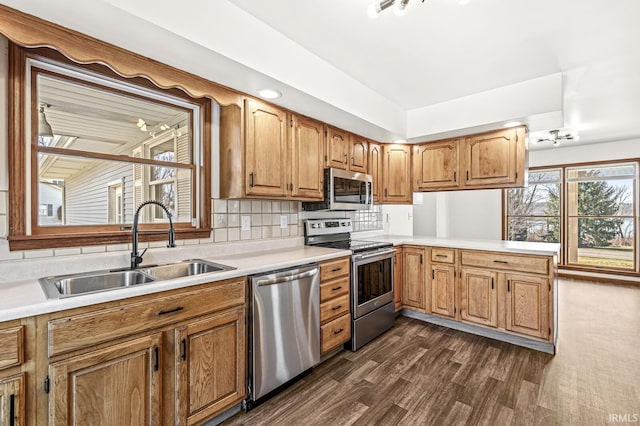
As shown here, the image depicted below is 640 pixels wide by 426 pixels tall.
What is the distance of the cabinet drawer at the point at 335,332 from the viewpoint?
2.42m

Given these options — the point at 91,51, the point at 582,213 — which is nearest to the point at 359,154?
the point at 91,51

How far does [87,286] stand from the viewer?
1.70 meters

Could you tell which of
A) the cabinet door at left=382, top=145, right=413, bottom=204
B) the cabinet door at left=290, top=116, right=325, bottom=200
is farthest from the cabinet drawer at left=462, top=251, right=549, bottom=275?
the cabinet door at left=290, top=116, right=325, bottom=200

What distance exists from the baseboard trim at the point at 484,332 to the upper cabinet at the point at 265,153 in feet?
6.26

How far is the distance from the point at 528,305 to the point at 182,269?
2.92 meters

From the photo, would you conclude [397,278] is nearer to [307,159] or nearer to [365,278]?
[365,278]

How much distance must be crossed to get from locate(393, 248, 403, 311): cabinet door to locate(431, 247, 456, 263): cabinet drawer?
0.36 m

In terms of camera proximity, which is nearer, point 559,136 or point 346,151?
point 346,151

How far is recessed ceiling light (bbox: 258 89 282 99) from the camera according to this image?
87.7 inches

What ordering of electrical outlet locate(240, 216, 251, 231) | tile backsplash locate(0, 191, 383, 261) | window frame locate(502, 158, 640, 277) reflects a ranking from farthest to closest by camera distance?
window frame locate(502, 158, 640, 277) → electrical outlet locate(240, 216, 251, 231) → tile backsplash locate(0, 191, 383, 261)

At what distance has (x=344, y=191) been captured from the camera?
3105 millimetres

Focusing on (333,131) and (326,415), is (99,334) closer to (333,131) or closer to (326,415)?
(326,415)

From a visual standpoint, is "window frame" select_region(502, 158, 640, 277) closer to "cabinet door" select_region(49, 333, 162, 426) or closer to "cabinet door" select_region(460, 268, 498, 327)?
"cabinet door" select_region(460, 268, 498, 327)

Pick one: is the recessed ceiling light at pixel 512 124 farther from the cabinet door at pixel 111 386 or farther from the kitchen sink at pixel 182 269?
the cabinet door at pixel 111 386
